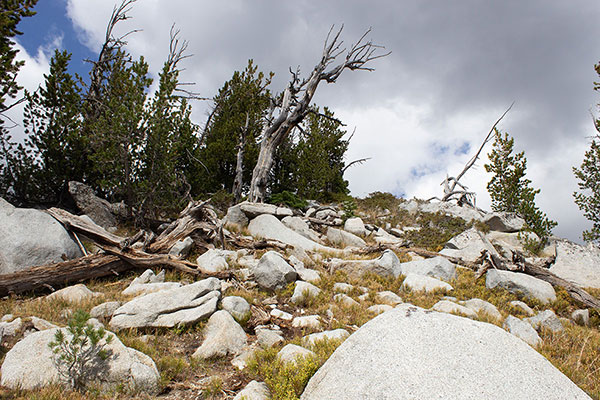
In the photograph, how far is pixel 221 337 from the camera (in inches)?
163

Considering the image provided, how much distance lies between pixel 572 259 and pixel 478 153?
1752cm

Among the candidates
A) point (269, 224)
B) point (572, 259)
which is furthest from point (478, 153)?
point (269, 224)

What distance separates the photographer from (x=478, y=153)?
27859 millimetres

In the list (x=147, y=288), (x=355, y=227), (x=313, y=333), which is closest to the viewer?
(x=313, y=333)

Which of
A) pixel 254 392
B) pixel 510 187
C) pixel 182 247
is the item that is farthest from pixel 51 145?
pixel 510 187

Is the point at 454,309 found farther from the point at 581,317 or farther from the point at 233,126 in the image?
the point at 233,126

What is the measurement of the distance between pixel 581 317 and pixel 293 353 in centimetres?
709

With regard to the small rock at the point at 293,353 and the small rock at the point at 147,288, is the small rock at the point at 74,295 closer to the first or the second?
the small rock at the point at 147,288

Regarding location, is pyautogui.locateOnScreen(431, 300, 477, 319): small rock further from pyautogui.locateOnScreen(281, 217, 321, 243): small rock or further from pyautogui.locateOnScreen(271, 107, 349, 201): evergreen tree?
pyautogui.locateOnScreen(271, 107, 349, 201): evergreen tree

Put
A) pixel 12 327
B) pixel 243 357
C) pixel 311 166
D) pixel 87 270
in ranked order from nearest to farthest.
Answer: pixel 243 357, pixel 12 327, pixel 87 270, pixel 311 166

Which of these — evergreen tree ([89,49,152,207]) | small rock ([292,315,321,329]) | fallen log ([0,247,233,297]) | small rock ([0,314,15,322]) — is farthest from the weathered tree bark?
small rock ([0,314,15,322])

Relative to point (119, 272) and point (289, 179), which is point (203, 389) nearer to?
point (119, 272)

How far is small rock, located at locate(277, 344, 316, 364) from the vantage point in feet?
11.7

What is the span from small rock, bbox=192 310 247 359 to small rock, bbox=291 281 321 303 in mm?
1584
